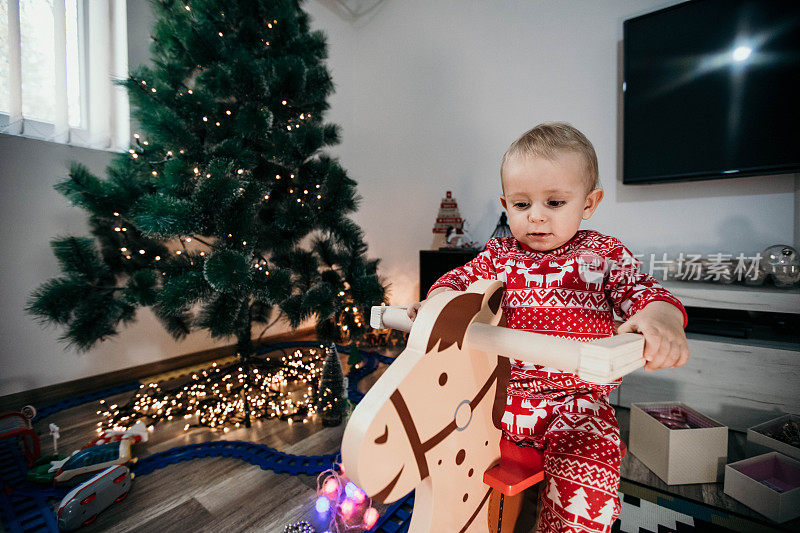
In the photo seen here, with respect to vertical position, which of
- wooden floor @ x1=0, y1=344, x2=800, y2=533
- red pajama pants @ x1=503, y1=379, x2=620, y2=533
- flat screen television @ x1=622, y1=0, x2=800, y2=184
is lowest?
wooden floor @ x1=0, y1=344, x2=800, y2=533

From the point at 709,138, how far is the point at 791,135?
0.23m

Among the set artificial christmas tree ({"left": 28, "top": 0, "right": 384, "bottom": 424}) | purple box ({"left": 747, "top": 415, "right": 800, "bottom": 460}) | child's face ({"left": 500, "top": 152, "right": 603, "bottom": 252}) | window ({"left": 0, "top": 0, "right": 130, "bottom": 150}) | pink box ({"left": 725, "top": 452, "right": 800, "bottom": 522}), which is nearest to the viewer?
child's face ({"left": 500, "top": 152, "right": 603, "bottom": 252})

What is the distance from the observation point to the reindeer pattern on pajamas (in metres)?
0.51

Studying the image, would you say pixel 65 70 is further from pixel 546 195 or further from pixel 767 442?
pixel 767 442

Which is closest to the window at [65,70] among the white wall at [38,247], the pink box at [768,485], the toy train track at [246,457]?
the white wall at [38,247]

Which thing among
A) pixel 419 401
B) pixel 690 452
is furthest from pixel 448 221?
pixel 419 401

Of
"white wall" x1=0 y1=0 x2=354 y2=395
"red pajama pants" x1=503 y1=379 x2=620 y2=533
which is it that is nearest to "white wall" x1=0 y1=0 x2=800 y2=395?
"white wall" x1=0 y1=0 x2=354 y2=395

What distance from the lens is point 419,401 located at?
1.24 feet

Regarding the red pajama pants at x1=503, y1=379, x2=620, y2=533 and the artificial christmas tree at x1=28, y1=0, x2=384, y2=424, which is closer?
the red pajama pants at x1=503, y1=379, x2=620, y2=533

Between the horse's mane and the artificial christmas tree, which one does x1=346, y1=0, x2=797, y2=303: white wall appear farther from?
the horse's mane

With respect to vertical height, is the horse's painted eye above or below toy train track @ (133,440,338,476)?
above

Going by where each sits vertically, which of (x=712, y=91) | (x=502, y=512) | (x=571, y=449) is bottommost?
(x=502, y=512)

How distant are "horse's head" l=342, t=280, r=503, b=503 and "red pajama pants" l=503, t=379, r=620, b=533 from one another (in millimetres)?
200

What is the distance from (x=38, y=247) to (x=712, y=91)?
283 centimetres
